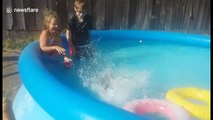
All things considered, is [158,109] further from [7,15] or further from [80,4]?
[7,15]

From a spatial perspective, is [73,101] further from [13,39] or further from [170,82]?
[13,39]

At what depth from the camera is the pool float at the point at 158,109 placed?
0.79 metres

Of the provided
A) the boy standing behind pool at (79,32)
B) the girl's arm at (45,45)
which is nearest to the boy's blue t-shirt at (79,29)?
the boy standing behind pool at (79,32)

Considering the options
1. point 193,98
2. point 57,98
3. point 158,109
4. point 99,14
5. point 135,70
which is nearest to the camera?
point 57,98

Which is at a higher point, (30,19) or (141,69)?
(30,19)

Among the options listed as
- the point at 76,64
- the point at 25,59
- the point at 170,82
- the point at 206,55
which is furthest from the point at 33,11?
the point at 206,55

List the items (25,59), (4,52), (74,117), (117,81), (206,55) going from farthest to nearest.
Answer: (206,55)
(4,52)
(117,81)
(25,59)
(74,117)

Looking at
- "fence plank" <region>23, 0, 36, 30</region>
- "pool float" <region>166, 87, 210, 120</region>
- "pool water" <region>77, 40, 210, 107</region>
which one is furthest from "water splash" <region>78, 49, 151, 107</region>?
"fence plank" <region>23, 0, 36, 30</region>

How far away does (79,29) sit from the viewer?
1283mm

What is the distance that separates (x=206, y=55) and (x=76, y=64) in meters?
0.60

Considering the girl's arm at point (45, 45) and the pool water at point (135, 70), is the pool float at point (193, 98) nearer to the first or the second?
the pool water at point (135, 70)

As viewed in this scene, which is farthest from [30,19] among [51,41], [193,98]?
[193,98]

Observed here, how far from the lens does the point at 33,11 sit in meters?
1.44

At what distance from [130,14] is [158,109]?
79 cm
